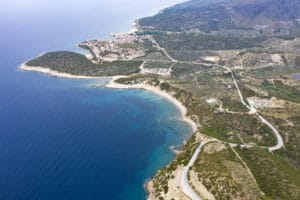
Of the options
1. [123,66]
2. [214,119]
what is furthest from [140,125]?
[123,66]

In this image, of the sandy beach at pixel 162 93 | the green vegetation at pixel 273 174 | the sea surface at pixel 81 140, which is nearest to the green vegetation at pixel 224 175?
the green vegetation at pixel 273 174

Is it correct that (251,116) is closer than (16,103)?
Yes

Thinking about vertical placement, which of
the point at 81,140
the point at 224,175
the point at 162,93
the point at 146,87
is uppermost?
the point at 224,175

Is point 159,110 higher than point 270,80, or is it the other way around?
point 159,110

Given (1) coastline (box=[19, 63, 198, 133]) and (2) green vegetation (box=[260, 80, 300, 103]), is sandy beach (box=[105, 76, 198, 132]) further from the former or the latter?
(2) green vegetation (box=[260, 80, 300, 103])

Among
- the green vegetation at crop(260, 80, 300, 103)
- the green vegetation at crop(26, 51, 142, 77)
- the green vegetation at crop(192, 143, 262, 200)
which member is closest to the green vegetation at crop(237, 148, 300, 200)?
the green vegetation at crop(192, 143, 262, 200)

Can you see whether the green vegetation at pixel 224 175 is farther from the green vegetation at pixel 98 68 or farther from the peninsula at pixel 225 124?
the green vegetation at pixel 98 68

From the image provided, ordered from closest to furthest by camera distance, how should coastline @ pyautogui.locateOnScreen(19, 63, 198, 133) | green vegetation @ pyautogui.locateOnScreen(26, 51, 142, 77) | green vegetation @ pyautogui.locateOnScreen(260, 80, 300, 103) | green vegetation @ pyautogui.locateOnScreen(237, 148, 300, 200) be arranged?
green vegetation @ pyautogui.locateOnScreen(237, 148, 300, 200)
coastline @ pyautogui.locateOnScreen(19, 63, 198, 133)
green vegetation @ pyautogui.locateOnScreen(260, 80, 300, 103)
green vegetation @ pyautogui.locateOnScreen(26, 51, 142, 77)

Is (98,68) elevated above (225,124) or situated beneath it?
situated beneath

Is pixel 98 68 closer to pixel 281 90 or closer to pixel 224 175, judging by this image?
pixel 281 90

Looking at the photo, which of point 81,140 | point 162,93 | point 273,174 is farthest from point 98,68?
point 273,174

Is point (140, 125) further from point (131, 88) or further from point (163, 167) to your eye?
point (131, 88)
